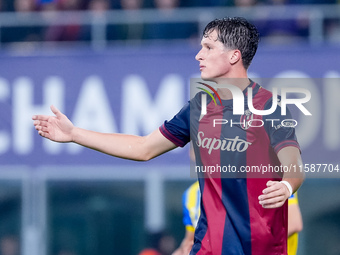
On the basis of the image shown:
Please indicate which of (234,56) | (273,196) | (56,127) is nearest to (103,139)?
(56,127)

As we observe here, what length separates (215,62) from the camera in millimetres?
3963

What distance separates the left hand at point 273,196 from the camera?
3.50 meters

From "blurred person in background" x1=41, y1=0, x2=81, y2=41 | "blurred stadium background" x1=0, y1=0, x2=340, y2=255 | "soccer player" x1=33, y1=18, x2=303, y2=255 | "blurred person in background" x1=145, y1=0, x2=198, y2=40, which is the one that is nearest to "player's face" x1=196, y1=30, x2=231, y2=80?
"soccer player" x1=33, y1=18, x2=303, y2=255

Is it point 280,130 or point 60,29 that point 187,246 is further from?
point 60,29

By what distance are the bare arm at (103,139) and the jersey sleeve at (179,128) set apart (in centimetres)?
3

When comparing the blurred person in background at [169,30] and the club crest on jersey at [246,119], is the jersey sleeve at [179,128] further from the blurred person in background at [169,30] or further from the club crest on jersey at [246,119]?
the blurred person in background at [169,30]

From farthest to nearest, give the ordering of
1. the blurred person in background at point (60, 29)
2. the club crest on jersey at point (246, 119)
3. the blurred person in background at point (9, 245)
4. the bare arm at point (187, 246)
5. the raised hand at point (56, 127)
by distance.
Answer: the blurred person in background at point (9, 245) < the blurred person in background at point (60, 29) < the bare arm at point (187, 246) < the raised hand at point (56, 127) < the club crest on jersey at point (246, 119)

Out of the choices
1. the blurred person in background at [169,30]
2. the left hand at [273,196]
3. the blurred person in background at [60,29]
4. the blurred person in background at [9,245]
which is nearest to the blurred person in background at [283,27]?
the blurred person in background at [169,30]

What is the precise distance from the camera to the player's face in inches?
156

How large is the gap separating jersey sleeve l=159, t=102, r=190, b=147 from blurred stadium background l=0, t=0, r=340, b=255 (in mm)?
4571

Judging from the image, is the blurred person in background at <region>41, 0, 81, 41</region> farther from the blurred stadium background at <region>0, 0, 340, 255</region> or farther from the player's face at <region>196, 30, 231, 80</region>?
the player's face at <region>196, 30, 231, 80</region>

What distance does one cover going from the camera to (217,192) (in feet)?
12.8

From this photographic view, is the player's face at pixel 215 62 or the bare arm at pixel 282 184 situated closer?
the bare arm at pixel 282 184

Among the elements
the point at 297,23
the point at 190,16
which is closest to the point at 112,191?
the point at 190,16
